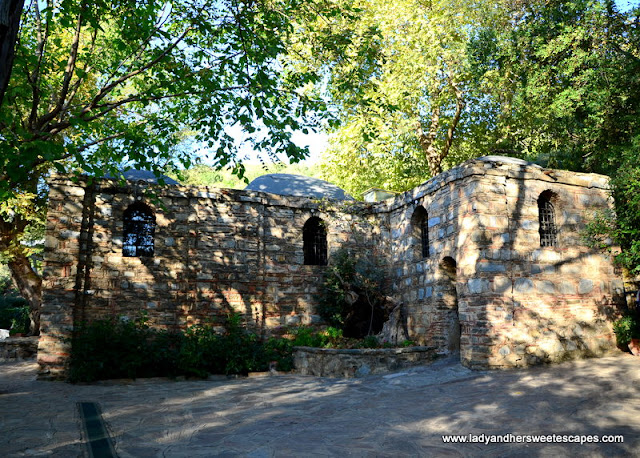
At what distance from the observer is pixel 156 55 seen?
314 inches

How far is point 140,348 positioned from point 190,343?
A: 37.0 inches

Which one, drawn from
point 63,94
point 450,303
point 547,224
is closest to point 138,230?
point 63,94

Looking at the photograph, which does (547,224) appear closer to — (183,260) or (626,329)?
(626,329)

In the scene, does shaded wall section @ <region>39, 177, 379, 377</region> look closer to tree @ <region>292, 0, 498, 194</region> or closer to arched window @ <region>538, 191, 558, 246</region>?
arched window @ <region>538, 191, 558, 246</region>

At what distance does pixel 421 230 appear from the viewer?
10766 mm

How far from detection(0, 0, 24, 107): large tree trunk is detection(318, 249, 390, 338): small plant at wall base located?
337 inches

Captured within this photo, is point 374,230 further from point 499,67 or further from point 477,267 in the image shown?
point 499,67

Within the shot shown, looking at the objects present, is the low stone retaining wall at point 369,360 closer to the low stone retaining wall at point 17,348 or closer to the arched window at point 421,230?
the arched window at point 421,230

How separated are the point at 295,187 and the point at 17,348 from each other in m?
8.76

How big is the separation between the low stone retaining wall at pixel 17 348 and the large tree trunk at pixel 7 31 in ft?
40.6

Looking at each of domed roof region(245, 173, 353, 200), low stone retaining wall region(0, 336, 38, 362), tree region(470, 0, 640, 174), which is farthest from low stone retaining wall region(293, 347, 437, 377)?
low stone retaining wall region(0, 336, 38, 362)

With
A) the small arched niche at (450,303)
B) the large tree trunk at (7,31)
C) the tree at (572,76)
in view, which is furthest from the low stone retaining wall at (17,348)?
the tree at (572,76)

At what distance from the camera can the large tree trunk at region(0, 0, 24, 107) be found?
2.61m

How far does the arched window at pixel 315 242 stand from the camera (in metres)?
11.5
